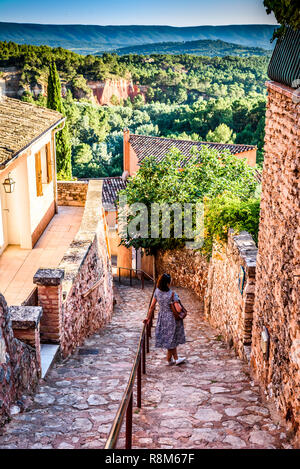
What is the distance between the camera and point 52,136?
11.6m

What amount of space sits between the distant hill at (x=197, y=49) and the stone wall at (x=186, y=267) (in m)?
70.5

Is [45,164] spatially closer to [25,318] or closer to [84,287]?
[84,287]

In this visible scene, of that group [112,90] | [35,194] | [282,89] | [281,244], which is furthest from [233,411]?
[112,90]

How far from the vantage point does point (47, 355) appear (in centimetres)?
584

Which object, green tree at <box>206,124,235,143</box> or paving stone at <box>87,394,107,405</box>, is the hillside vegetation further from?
paving stone at <box>87,394,107,405</box>

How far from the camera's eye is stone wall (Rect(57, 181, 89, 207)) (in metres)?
12.9

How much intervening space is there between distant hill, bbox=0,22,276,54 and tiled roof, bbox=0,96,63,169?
5833 cm

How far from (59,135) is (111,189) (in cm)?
1055

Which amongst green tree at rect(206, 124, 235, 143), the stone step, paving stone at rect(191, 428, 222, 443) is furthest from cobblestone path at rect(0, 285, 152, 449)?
green tree at rect(206, 124, 235, 143)

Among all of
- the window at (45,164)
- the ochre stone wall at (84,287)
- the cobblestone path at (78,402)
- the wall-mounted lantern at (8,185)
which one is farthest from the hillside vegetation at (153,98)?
the cobblestone path at (78,402)

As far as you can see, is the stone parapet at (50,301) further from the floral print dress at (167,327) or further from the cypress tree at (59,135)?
the cypress tree at (59,135)

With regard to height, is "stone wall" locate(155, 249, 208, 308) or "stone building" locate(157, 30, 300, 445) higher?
"stone building" locate(157, 30, 300, 445)

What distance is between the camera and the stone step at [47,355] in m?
5.58

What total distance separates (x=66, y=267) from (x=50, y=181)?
4.95 metres
